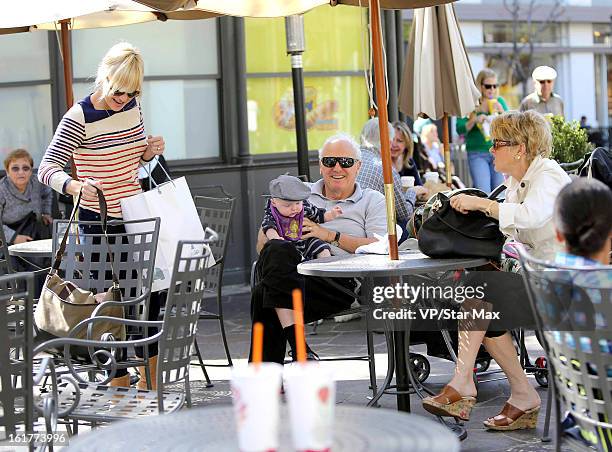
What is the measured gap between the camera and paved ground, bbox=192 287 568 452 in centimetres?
528

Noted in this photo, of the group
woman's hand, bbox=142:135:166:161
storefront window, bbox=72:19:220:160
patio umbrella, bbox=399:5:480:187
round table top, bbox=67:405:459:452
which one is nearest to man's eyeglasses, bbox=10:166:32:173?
storefront window, bbox=72:19:220:160

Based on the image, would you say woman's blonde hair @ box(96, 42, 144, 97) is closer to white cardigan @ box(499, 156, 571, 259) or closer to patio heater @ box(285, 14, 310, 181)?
white cardigan @ box(499, 156, 571, 259)

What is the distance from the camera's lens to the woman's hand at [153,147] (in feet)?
19.1

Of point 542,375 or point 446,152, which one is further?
point 446,152

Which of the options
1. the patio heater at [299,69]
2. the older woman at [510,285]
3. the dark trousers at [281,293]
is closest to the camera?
the older woman at [510,285]

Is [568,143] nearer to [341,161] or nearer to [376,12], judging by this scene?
[341,161]

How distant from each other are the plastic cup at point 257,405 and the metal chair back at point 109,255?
301 cm

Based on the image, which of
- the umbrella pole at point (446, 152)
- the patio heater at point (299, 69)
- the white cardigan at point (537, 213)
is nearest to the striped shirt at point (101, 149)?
the white cardigan at point (537, 213)

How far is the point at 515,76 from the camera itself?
26.3 meters

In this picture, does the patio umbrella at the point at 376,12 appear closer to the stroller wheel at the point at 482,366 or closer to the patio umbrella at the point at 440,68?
the stroller wheel at the point at 482,366

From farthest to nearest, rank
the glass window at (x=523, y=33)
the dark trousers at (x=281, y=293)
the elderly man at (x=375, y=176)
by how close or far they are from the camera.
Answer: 1. the glass window at (x=523, y=33)
2. the elderly man at (x=375, y=176)
3. the dark trousers at (x=281, y=293)

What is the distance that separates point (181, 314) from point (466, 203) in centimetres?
168

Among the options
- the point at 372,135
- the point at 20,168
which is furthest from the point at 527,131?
the point at 20,168

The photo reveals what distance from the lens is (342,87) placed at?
11969mm
